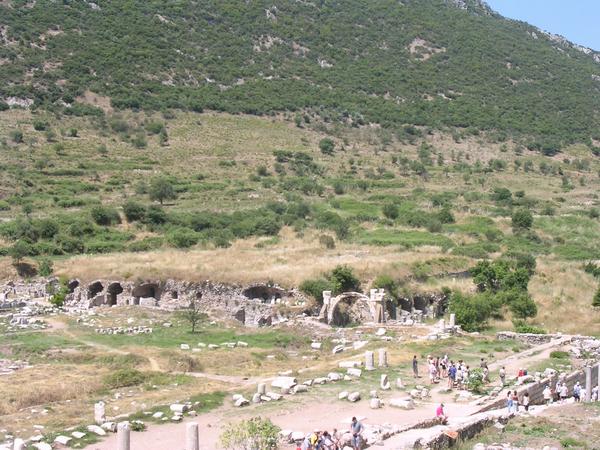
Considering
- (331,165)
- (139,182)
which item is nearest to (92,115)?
(139,182)

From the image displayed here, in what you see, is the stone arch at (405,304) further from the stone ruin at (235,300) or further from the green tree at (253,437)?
the green tree at (253,437)

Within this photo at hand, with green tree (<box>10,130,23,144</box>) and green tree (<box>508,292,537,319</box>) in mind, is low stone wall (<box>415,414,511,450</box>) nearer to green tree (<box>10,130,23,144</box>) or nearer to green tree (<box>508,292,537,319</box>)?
green tree (<box>508,292,537,319</box>)

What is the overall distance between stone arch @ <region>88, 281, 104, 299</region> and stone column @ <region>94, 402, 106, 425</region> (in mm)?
23359

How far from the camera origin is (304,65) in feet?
366

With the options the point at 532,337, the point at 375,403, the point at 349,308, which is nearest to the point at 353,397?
the point at 375,403

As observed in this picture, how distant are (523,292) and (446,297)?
3776mm

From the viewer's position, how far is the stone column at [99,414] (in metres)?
20.6

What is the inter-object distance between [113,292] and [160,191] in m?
21.5

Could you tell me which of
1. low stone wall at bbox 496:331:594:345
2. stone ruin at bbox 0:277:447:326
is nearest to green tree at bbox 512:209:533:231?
stone ruin at bbox 0:277:447:326

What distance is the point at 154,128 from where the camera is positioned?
8438 cm

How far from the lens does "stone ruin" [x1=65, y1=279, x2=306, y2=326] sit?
39719 millimetres

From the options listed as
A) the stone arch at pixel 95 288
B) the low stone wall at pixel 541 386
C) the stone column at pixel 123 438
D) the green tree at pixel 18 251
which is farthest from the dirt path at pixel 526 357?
the green tree at pixel 18 251

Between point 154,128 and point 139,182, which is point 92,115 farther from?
point 139,182

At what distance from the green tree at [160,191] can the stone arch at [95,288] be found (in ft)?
67.8
